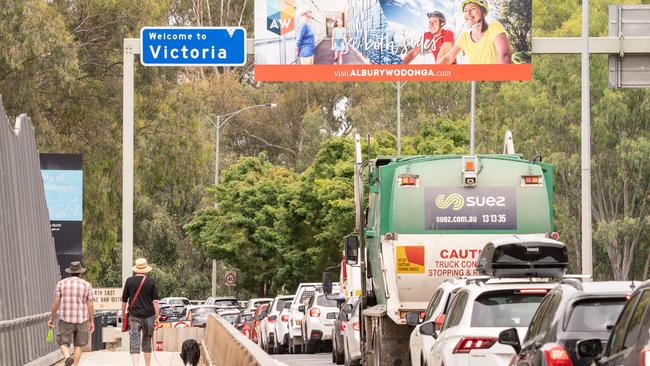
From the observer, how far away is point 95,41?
45.0 m

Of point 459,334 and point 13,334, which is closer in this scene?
point 459,334

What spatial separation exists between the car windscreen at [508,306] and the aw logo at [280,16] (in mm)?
19426

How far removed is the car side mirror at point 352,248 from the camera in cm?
2605

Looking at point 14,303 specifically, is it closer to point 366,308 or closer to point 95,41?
point 366,308

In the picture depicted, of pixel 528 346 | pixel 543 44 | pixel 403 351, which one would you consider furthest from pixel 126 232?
pixel 528 346

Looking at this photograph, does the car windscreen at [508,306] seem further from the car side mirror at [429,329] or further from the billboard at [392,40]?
the billboard at [392,40]

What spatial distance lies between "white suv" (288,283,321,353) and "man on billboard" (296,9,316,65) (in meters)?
7.33

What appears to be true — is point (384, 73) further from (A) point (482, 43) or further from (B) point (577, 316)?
(B) point (577, 316)

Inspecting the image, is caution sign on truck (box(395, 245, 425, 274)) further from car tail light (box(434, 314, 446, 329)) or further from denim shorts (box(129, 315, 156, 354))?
car tail light (box(434, 314, 446, 329))

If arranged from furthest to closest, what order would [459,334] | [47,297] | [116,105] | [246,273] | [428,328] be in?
[246,273], [116,105], [47,297], [428,328], [459,334]

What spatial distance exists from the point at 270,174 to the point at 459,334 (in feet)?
174

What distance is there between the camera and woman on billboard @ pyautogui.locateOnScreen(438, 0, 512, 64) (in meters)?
34.6

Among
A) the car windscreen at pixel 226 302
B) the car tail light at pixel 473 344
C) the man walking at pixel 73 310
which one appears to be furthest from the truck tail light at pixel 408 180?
the car windscreen at pixel 226 302

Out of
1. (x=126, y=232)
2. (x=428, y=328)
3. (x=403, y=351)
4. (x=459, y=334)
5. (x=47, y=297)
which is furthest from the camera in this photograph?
(x=126, y=232)
